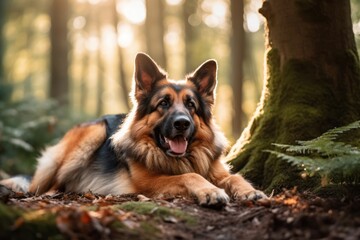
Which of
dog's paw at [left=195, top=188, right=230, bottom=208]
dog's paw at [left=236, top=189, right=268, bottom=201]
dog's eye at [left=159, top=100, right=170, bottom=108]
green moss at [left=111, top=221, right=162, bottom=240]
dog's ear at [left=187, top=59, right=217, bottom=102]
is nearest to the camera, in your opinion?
green moss at [left=111, top=221, right=162, bottom=240]

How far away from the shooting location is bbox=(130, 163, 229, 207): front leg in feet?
15.5

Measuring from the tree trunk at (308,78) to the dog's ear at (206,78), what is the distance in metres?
0.94

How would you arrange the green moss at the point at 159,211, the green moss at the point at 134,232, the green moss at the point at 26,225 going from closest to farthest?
1. the green moss at the point at 26,225
2. the green moss at the point at 134,232
3. the green moss at the point at 159,211

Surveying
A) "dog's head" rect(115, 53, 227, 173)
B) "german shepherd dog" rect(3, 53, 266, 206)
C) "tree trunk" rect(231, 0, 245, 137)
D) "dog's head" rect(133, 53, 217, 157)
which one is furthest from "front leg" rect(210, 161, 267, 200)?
"tree trunk" rect(231, 0, 245, 137)

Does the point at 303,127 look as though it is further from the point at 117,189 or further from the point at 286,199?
the point at 117,189

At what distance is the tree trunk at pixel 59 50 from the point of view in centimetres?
1603

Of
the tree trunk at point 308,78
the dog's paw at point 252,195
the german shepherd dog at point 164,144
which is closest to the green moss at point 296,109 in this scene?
the tree trunk at point 308,78

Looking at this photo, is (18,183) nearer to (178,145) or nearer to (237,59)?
(178,145)

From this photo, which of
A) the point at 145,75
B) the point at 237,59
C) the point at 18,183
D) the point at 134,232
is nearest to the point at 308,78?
the point at 145,75

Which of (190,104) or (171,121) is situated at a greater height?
(190,104)

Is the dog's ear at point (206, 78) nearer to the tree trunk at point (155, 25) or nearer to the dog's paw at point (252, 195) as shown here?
the dog's paw at point (252, 195)

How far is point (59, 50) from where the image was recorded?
16.1 m

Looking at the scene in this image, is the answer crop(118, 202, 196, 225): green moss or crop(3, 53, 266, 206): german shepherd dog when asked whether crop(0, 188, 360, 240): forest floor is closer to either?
crop(118, 202, 196, 225): green moss

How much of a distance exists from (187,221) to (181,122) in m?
1.95
